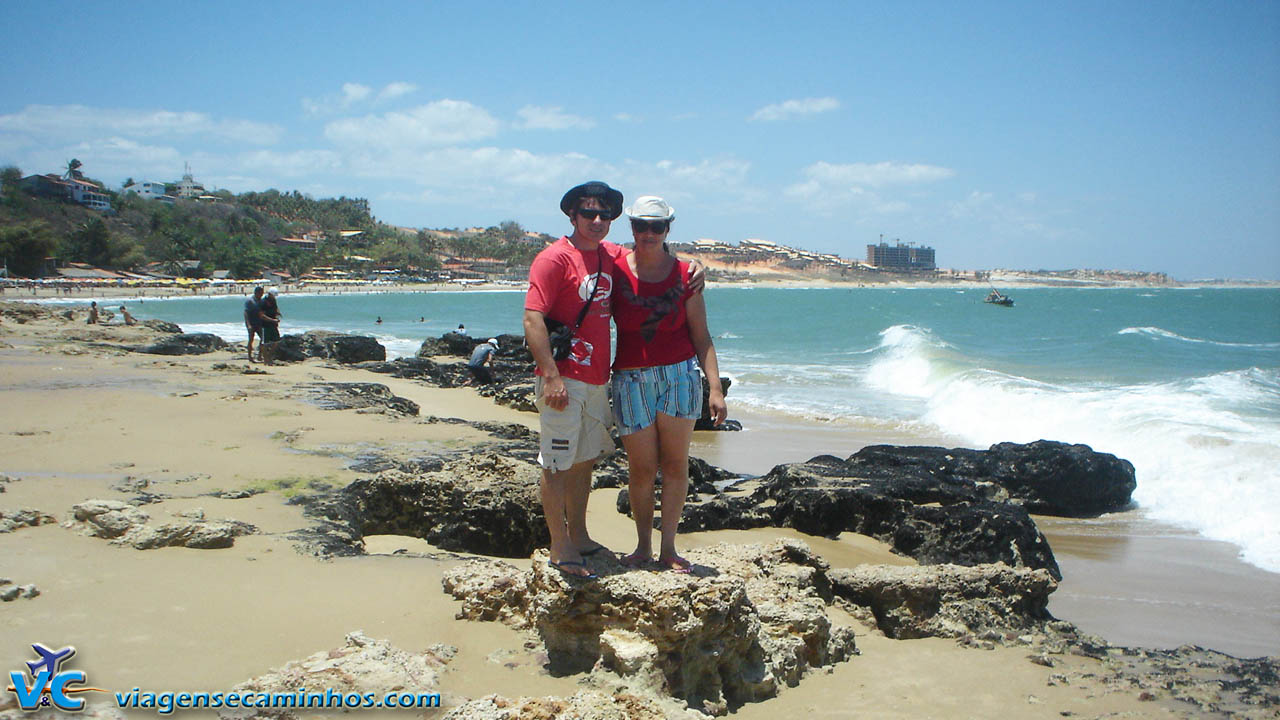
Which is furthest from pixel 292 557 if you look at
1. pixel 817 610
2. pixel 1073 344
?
pixel 1073 344

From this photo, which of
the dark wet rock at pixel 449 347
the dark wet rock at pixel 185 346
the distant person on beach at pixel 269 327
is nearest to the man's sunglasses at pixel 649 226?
the distant person on beach at pixel 269 327

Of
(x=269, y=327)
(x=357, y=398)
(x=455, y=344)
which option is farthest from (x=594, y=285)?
(x=455, y=344)

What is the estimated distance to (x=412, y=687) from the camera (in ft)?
10.0

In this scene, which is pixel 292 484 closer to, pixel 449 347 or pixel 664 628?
pixel 664 628

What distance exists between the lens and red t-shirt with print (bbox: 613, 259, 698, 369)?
3730mm

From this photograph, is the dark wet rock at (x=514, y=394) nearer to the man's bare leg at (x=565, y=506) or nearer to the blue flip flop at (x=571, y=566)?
the man's bare leg at (x=565, y=506)

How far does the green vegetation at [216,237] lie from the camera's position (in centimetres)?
7738

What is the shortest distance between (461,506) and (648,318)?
2.26 metres

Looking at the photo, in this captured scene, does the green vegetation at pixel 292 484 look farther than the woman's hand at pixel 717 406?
Yes

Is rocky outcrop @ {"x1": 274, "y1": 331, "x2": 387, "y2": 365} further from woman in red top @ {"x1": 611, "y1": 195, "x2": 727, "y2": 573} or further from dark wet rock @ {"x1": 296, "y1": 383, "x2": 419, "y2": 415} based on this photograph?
woman in red top @ {"x1": 611, "y1": 195, "x2": 727, "y2": 573}

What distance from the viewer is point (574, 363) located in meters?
3.62

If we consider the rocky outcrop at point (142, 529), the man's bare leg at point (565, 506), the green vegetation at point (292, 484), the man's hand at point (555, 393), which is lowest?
the green vegetation at point (292, 484)

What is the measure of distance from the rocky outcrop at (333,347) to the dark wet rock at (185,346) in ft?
5.49

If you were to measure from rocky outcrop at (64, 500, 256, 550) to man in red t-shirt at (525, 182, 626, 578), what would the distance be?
76.2 inches
